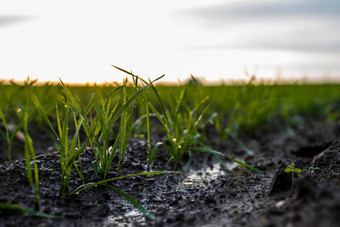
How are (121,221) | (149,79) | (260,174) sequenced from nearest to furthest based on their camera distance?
1. (121,221)
2. (149,79)
3. (260,174)

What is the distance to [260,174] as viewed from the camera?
7.41 feet

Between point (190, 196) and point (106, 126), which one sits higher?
point (106, 126)

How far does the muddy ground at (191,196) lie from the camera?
121 cm

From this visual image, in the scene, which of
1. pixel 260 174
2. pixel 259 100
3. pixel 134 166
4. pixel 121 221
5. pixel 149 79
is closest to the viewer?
pixel 121 221

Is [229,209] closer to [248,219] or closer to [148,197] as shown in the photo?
[248,219]

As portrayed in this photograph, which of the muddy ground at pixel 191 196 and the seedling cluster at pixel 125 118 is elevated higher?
the seedling cluster at pixel 125 118

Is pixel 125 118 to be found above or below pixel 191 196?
above

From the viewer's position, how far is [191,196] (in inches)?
71.7

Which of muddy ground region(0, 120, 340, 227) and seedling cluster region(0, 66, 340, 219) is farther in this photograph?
seedling cluster region(0, 66, 340, 219)

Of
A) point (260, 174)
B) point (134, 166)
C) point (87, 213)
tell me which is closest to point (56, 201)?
point (87, 213)

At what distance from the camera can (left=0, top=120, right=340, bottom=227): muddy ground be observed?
121 cm

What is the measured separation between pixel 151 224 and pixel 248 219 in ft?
1.39

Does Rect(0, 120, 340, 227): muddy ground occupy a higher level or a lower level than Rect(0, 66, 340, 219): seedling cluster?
lower

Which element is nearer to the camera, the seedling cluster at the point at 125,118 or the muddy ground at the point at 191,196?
the muddy ground at the point at 191,196
